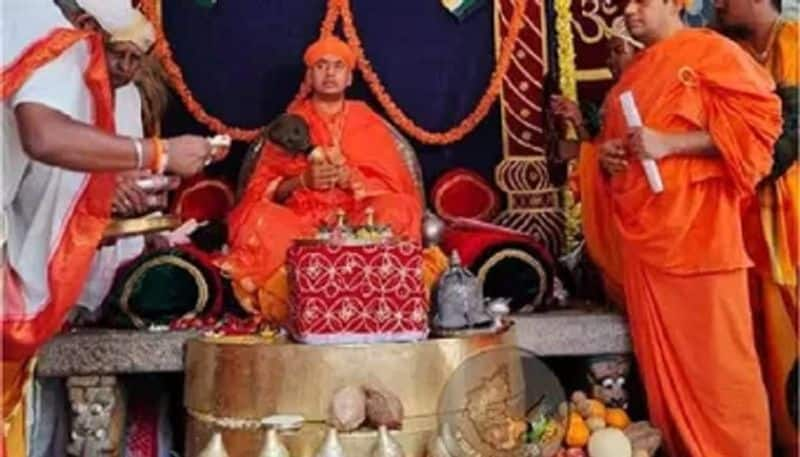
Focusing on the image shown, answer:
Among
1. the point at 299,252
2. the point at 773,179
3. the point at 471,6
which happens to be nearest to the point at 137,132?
the point at 299,252

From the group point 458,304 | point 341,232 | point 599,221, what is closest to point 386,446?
point 458,304

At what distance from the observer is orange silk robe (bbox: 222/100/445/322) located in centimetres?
443

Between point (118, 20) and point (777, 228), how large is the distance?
2.33 m

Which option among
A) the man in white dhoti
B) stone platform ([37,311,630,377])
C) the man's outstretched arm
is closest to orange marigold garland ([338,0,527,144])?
stone platform ([37,311,630,377])

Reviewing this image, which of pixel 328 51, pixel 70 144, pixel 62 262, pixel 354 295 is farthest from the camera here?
pixel 328 51

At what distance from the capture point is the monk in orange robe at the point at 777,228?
13.7 feet

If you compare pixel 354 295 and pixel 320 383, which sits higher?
pixel 354 295

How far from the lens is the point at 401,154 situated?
16.4 feet

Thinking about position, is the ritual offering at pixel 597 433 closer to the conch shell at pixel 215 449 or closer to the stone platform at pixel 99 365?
the stone platform at pixel 99 365

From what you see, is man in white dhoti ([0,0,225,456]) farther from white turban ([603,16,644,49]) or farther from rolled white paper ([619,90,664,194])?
white turban ([603,16,644,49])

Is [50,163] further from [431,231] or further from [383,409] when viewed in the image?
[431,231]

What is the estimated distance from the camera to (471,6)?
18.3 feet

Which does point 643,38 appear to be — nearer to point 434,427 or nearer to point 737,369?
point 737,369

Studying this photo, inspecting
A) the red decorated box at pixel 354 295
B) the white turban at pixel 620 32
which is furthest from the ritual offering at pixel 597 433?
the white turban at pixel 620 32
